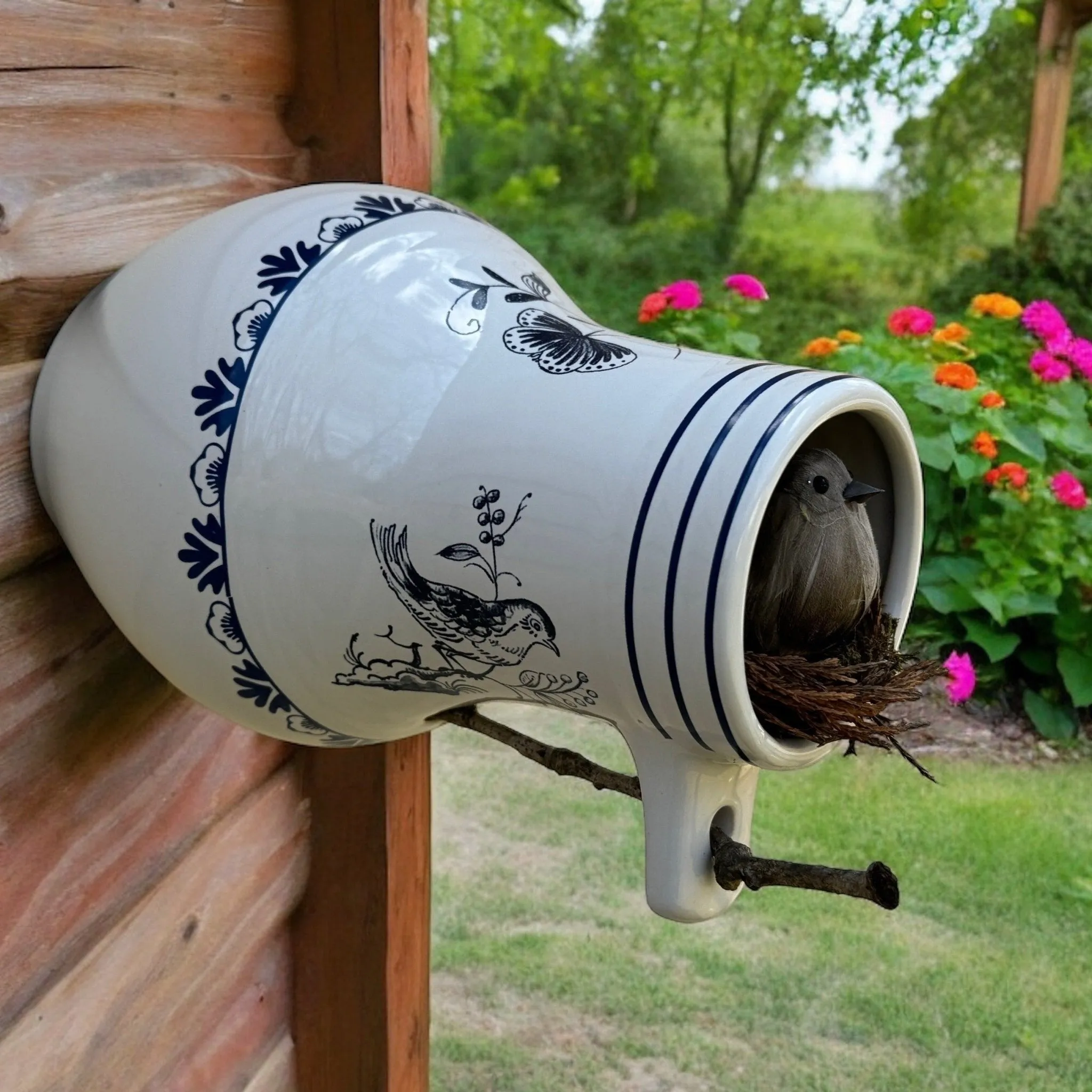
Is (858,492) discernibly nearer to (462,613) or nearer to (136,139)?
(462,613)

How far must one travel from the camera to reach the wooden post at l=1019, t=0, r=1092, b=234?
4.06 meters

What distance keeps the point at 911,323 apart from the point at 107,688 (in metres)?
2.57

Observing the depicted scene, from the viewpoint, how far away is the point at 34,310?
767mm

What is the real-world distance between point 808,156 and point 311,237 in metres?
5.26

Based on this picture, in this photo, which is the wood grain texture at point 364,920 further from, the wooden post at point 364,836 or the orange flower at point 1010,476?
the orange flower at point 1010,476

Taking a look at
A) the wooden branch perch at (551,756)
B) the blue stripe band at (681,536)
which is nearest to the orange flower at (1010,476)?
the wooden branch perch at (551,756)

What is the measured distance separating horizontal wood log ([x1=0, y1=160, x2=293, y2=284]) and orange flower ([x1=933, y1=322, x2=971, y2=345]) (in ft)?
8.02

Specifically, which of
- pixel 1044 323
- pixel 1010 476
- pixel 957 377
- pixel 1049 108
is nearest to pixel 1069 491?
pixel 1010 476

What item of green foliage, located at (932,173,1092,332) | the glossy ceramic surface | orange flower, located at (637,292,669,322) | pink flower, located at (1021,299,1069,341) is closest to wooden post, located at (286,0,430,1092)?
the glossy ceramic surface

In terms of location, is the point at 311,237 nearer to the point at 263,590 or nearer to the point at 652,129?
the point at 263,590

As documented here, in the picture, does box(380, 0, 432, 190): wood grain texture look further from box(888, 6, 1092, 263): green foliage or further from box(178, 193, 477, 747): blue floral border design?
box(888, 6, 1092, 263): green foliage

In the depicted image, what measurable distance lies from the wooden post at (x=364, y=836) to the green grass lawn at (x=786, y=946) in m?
0.63

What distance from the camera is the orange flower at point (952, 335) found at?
3.07 m

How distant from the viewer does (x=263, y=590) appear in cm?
74
